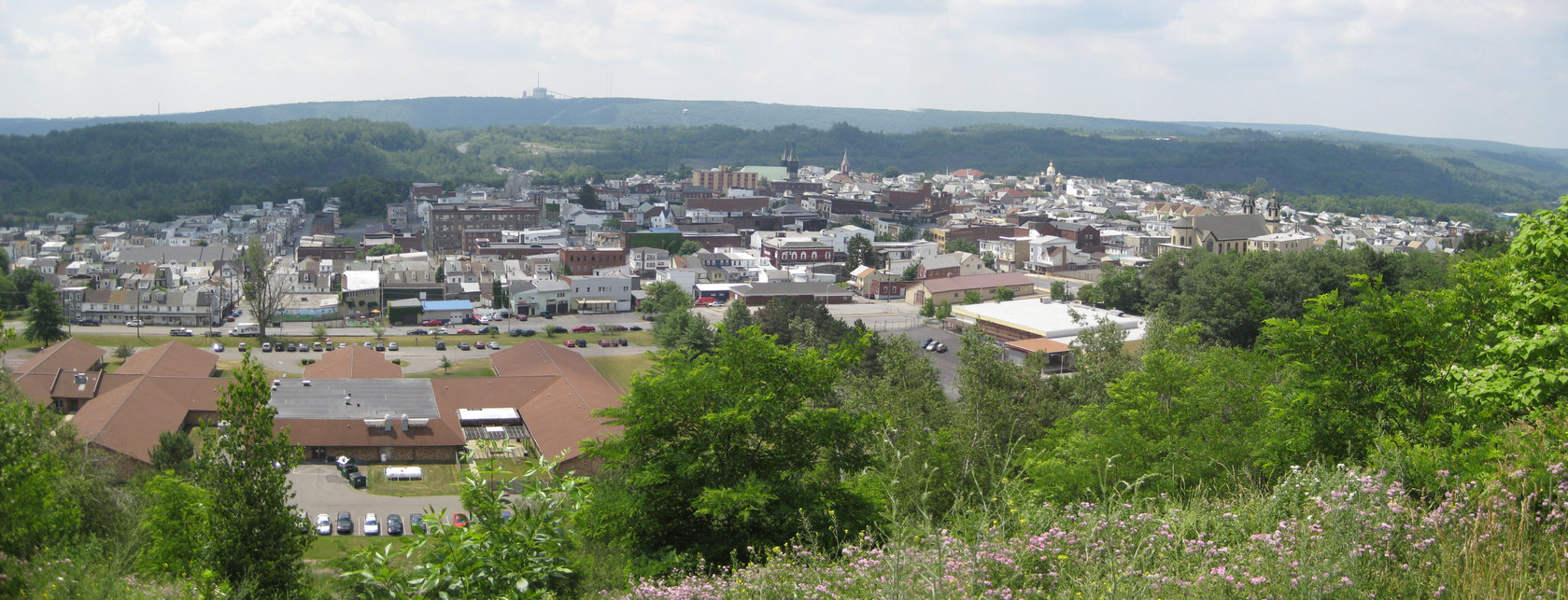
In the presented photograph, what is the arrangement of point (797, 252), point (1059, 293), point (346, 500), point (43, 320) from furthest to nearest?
point (797, 252) < point (1059, 293) < point (43, 320) < point (346, 500)

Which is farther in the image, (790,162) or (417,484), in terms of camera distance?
(790,162)

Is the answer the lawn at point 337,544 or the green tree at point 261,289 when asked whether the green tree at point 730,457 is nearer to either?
the lawn at point 337,544

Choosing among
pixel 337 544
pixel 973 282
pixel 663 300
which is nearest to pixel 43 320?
pixel 663 300

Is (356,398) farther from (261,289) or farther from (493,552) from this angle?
(493,552)

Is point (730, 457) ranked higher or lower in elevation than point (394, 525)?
higher

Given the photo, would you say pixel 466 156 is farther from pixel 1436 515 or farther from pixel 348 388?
pixel 1436 515

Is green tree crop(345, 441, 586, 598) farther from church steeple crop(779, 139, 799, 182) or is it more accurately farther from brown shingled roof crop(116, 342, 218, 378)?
church steeple crop(779, 139, 799, 182)

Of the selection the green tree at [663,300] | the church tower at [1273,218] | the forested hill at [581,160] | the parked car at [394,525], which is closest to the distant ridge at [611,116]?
the forested hill at [581,160]
